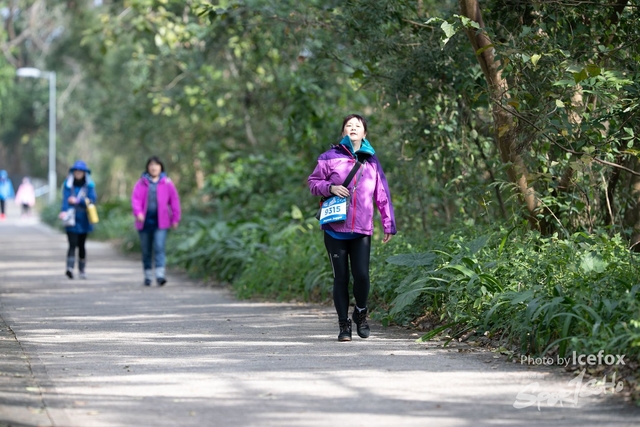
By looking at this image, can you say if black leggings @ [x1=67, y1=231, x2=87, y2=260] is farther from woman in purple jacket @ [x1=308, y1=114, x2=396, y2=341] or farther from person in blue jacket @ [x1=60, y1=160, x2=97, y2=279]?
woman in purple jacket @ [x1=308, y1=114, x2=396, y2=341]

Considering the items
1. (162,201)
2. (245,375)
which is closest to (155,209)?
(162,201)

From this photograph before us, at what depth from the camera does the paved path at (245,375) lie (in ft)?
18.7

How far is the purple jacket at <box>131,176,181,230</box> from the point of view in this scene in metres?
14.7

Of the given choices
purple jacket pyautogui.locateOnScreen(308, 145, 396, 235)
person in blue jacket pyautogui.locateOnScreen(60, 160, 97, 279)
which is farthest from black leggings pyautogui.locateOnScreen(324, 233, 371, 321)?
person in blue jacket pyautogui.locateOnScreen(60, 160, 97, 279)

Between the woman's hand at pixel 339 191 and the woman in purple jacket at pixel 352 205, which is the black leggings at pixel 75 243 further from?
the woman's hand at pixel 339 191

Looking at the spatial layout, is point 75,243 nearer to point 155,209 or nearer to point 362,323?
point 155,209

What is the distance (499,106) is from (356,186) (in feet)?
5.86

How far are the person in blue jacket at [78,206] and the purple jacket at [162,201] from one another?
57.1 inches

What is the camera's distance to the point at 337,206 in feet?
27.6

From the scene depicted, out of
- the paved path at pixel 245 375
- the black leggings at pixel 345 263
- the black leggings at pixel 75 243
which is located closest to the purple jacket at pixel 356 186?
the black leggings at pixel 345 263

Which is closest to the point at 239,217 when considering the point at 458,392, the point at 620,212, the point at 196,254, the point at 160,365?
the point at 196,254

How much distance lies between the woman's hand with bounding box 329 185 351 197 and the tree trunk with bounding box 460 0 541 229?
1823 millimetres

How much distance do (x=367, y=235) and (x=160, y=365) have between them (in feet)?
6.82

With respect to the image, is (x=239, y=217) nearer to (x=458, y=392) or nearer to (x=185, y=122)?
(x=185, y=122)
